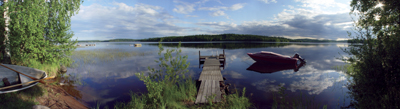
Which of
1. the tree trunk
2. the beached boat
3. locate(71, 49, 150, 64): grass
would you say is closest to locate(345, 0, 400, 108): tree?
the beached boat

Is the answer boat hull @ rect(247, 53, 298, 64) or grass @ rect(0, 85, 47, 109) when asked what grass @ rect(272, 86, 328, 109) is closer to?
grass @ rect(0, 85, 47, 109)

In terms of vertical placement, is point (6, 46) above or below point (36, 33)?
below

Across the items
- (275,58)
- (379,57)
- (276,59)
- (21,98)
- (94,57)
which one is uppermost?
(379,57)

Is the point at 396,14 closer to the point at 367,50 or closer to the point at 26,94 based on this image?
the point at 367,50

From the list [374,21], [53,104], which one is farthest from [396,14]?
[53,104]

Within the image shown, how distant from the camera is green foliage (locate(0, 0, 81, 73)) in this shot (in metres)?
9.32

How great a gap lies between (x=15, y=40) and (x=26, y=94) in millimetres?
5542

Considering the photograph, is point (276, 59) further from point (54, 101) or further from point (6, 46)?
point (6, 46)

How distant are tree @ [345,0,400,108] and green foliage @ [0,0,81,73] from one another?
17.7 m

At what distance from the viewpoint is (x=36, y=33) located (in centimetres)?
1028

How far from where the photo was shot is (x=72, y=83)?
11312 millimetres

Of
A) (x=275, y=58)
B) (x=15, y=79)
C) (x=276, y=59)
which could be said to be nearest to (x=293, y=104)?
(x=15, y=79)

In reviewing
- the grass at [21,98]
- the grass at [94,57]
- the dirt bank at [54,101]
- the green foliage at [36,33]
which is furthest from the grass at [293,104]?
the grass at [94,57]

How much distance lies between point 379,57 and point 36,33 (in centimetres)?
1873
